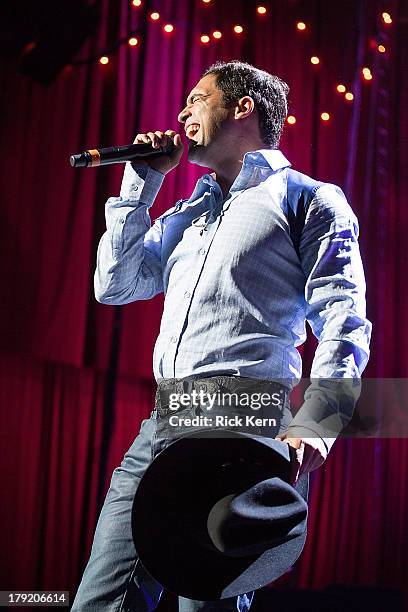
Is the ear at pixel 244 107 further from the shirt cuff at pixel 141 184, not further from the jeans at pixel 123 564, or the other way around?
the jeans at pixel 123 564

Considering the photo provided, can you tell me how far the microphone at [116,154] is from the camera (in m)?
1.65

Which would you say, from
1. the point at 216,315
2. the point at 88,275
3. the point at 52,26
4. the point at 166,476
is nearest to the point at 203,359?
the point at 216,315

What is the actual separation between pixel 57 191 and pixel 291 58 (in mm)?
1121

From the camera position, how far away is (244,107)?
5.84 feet

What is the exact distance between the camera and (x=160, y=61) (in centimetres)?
312

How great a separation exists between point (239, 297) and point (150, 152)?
1.51 ft

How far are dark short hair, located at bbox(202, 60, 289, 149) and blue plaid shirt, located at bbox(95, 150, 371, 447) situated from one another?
0.75ft

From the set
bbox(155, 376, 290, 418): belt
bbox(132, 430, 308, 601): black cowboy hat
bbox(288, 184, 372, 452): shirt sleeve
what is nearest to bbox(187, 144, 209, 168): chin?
bbox(288, 184, 372, 452): shirt sleeve

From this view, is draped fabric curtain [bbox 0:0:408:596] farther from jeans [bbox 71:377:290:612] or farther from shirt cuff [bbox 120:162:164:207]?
jeans [bbox 71:377:290:612]

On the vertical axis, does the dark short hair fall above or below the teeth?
above

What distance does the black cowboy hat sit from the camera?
3.74ft

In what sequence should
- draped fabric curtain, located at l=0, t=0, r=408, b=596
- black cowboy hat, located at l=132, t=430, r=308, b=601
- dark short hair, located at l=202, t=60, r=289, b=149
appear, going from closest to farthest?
black cowboy hat, located at l=132, t=430, r=308, b=601 → dark short hair, located at l=202, t=60, r=289, b=149 → draped fabric curtain, located at l=0, t=0, r=408, b=596

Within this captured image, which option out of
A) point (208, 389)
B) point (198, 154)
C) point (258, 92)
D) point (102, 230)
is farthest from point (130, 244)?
point (102, 230)

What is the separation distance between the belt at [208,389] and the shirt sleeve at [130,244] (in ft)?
1.05
